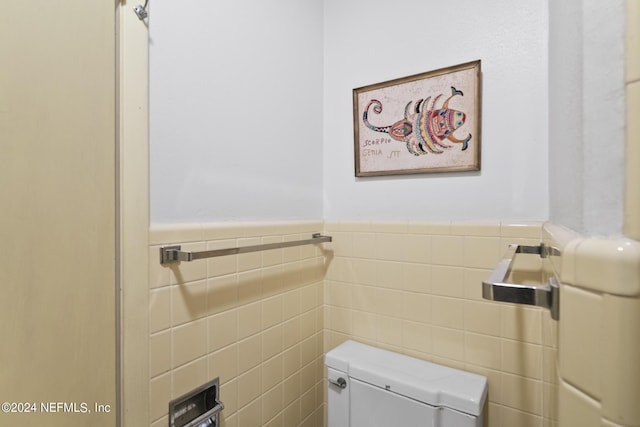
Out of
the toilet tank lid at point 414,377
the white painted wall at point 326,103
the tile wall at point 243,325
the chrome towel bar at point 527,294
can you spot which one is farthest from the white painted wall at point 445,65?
the chrome towel bar at point 527,294

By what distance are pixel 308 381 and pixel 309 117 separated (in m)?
1.13

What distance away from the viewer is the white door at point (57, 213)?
53cm

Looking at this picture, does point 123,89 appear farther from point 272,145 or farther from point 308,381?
point 308,381

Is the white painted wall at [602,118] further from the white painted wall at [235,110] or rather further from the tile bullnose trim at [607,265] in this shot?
the white painted wall at [235,110]

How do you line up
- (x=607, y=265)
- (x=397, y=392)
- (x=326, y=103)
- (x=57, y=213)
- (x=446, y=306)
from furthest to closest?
(x=326, y=103)
(x=446, y=306)
(x=397, y=392)
(x=57, y=213)
(x=607, y=265)

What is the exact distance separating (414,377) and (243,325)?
0.59 m

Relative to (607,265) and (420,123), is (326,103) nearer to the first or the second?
(420,123)

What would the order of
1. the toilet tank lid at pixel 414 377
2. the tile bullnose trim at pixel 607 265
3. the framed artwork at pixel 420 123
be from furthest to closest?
the framed artwork at pixel 420 123 < the toilet tank lid at pixel 414 377 < the tile bullnose trim at pixel 607 265

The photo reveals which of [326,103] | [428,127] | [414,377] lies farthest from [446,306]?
[326,103]

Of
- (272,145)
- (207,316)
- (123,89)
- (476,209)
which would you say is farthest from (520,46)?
(207,316)

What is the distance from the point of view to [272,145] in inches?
42.4

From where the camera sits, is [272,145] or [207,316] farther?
[272,145]

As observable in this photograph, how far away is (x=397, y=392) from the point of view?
929 mm

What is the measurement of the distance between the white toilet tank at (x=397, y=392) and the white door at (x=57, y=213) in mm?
699
